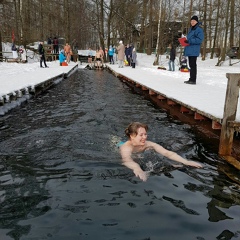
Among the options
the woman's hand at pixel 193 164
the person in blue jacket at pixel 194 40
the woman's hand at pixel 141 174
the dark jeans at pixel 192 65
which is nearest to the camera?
the woman's hand at pixel 141 174

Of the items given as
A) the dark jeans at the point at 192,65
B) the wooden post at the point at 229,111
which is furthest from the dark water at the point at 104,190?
the dark jeans at the point at 192,65

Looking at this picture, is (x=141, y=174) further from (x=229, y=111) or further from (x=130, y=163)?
(x=229, y=111)

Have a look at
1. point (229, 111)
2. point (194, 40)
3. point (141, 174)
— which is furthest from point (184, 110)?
point (141, 174)

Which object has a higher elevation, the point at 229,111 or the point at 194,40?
the point at 194,40

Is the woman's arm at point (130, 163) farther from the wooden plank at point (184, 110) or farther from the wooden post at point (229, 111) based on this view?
the wooden plank at point (184, 110)

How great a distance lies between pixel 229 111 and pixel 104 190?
2.40 meters

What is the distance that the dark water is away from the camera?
2861 millimetres

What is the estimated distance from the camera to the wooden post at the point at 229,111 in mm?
4656

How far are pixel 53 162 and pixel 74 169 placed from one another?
45 centimetres

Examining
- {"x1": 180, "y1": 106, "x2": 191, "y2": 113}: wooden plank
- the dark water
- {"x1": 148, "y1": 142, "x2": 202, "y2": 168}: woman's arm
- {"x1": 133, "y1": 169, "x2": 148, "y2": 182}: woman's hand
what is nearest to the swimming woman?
{"x1": 148, "y1": 142, "x2": 202, "y2": 168}: woman's arm

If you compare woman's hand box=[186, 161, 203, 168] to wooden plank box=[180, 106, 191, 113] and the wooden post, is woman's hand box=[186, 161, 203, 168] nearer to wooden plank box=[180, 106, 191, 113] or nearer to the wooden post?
the wooden post

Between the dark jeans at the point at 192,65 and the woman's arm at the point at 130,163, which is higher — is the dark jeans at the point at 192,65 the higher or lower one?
the higher one

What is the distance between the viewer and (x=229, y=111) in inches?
187

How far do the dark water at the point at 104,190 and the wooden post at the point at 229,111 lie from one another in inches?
9.8
